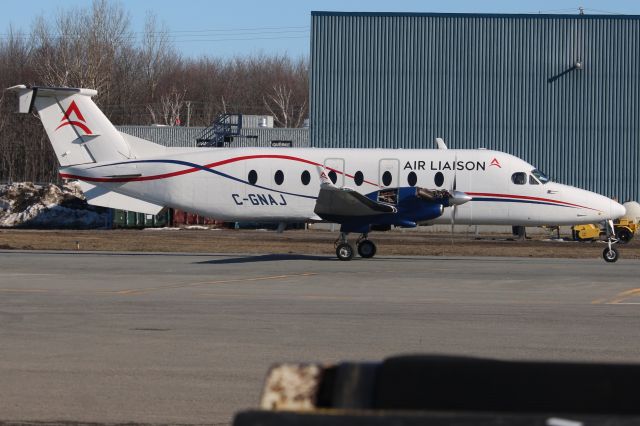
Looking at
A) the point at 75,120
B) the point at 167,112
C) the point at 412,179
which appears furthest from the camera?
the point at 167,112

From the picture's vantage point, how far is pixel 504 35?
169ft

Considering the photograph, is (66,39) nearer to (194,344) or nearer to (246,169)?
(246,169)

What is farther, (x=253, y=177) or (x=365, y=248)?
(x=253, y=177)

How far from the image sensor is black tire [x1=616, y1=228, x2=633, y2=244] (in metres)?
40.9

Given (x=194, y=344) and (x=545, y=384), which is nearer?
(x=545, y=384)

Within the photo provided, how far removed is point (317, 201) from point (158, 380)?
18091 millimetres

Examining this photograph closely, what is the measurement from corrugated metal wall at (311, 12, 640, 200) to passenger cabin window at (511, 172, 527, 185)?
72.4 feet

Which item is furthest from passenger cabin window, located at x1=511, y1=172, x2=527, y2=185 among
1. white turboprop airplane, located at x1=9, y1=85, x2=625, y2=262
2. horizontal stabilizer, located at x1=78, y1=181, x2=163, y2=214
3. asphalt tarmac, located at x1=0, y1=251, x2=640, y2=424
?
horizontal stabilizer, located at x1=78, y1=181, x2=163, y2=214

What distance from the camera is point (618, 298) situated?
61.8ft

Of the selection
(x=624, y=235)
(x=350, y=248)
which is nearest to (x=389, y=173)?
(x=350, y=248)

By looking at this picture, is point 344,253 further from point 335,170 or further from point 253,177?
point 253,177

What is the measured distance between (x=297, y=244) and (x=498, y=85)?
19230mm

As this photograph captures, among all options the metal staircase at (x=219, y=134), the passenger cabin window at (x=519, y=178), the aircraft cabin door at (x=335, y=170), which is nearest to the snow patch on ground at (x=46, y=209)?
the metal staircase at (x=219, y=134)

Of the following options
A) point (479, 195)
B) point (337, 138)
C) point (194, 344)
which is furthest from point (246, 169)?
point (337, 138)
